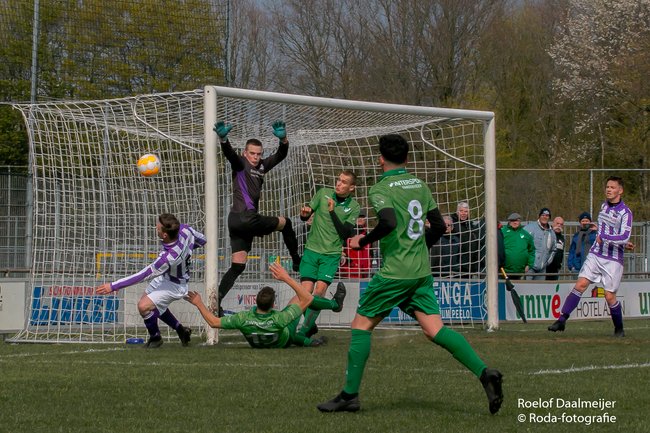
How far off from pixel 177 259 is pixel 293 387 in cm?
395

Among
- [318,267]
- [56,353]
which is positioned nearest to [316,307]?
[318,267]

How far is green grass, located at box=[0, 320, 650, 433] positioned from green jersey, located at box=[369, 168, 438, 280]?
951 mm

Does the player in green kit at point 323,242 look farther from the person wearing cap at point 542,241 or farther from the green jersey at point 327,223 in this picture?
the person wearing cap at point 542,241

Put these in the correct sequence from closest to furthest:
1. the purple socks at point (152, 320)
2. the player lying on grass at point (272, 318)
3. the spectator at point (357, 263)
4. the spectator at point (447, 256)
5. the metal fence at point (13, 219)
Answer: the player lying on grass at point (272, 318)
the purple socks at point (152, 320)
the spectator at point (447, 256)
the spectator at point (357, 263)
the metal fence at point (13, 219)

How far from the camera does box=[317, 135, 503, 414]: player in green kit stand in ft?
24.1

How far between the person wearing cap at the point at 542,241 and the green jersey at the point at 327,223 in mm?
8672

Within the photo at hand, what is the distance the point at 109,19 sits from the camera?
23125 mm

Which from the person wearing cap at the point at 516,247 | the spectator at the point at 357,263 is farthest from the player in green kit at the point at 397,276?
the person wearing cap at the point at 516,247

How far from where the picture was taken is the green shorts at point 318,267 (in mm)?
12719

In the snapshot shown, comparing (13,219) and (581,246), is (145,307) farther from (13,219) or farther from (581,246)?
(581,246)

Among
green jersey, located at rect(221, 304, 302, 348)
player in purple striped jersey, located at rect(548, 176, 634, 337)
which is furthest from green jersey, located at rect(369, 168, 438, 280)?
player in purple striped jersey, located at rect(548, 176, 634, 337)

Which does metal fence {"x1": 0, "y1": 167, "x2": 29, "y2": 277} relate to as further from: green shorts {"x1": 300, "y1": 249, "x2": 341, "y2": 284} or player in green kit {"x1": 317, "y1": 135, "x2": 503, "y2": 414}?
player in green kit {"x1": 317, "y1": 135, "x2": 503, "y2": 414}

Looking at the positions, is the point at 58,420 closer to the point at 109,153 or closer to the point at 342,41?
the point at 109,153

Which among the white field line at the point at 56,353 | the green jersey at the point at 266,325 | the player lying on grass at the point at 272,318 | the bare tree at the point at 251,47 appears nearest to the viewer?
the player lying on grass at the point at 272,318
